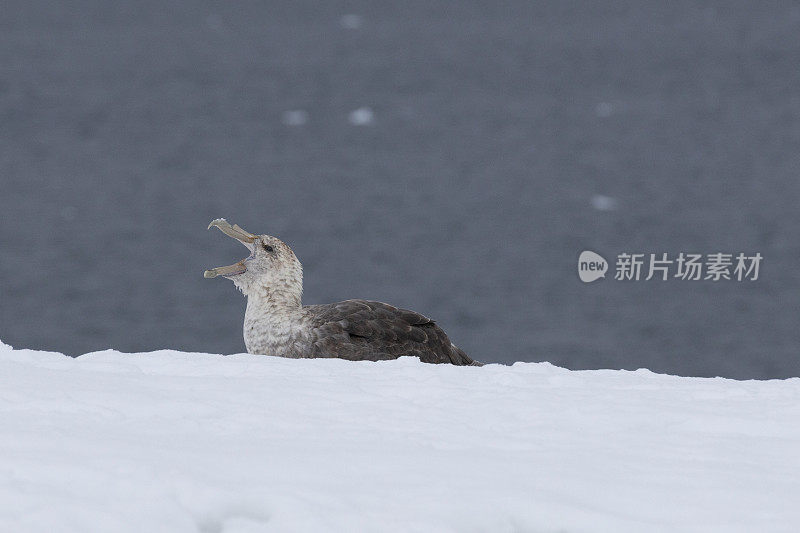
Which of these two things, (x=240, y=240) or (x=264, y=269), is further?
(x=240, y=240)

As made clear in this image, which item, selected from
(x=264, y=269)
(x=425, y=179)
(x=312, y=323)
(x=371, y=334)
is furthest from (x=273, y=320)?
(x=425, y=179)

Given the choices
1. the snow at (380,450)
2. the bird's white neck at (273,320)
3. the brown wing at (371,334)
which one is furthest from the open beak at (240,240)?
the snow at (380,450)

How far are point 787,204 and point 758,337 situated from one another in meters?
13.9

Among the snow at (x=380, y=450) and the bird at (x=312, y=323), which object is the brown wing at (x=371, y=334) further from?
the snow at (x=380, y=450)

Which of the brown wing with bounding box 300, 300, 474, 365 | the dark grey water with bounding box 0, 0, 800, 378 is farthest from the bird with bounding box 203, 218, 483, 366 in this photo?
the dark grey water with bounding box 0, 0, 800, 378

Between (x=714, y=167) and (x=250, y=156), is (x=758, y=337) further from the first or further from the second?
(x=250, y=156)

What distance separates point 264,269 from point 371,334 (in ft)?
5.15

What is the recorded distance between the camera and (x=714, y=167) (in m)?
48.7

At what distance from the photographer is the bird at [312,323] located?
942 cm

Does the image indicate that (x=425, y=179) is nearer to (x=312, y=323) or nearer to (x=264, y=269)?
(x=264, y=269)

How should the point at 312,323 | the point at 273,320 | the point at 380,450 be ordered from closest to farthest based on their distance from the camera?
the point at 380,450 < the point at 312,323 < the point at 273,320

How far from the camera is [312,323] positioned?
31.5 feet

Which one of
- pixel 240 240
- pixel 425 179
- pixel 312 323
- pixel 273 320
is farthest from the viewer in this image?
pixel 425 179

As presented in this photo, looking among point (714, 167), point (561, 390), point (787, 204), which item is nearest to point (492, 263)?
A: point (787, 204)
